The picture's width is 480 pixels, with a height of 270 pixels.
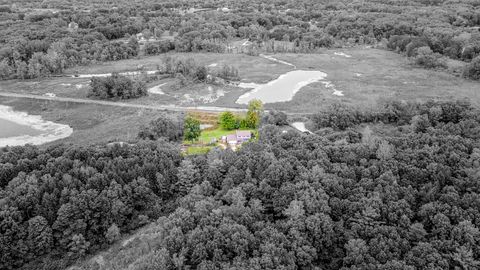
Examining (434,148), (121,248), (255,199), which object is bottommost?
(121,248)

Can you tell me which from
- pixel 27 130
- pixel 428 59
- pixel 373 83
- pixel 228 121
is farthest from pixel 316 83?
pixel 27 130

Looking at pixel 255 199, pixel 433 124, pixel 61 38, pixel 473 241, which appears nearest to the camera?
pixel 473 241

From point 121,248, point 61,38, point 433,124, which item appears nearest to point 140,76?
point 61,38

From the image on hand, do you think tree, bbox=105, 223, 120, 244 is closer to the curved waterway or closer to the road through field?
the curved waterway

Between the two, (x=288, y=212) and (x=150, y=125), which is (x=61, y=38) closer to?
(x=150, y=125)

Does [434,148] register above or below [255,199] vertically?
above

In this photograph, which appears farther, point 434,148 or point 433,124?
point 433,124

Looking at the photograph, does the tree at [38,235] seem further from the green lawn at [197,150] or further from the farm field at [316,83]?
the farm field at [316,83]
